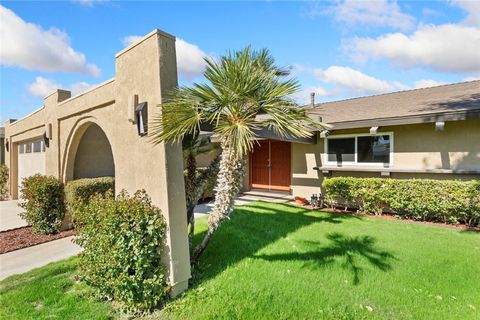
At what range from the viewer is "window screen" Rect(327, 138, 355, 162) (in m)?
10.4

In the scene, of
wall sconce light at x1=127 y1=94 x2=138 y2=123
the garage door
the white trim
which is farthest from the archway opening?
the white trim

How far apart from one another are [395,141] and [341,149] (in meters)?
1.90

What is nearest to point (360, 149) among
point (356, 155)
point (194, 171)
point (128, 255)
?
point (356, 155)

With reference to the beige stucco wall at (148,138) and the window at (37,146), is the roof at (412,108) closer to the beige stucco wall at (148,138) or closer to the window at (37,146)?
the beige stucco wall at (148,138)

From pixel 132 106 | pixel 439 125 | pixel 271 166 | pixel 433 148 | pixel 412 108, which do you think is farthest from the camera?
pixel 271 166

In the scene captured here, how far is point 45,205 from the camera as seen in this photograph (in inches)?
299

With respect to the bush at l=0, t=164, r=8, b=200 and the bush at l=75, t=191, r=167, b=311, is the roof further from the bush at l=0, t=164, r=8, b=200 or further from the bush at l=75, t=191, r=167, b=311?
the bush at l=0, t=164, r=8, b=200

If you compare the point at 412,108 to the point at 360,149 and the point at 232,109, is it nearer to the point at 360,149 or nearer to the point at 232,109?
the point at 360,149

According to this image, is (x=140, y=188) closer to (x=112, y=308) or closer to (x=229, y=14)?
→ (x=112, y=308)

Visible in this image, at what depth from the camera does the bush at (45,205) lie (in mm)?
7586

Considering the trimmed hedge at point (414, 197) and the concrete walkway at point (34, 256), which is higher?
the trimmed hedge at point (414, 197)

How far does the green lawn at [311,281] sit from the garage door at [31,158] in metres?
8.08

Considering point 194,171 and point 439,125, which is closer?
point 194,171

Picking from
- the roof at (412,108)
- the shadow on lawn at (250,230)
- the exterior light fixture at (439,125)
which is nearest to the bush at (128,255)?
the shadow on lawn at (250,230)
